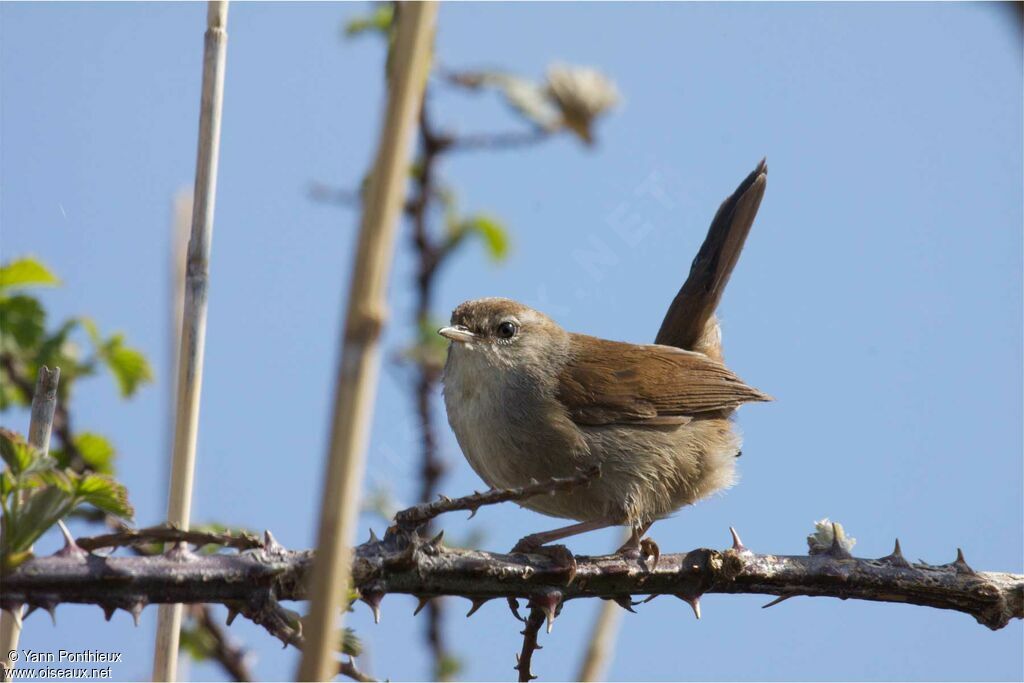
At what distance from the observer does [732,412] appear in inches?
→ 206

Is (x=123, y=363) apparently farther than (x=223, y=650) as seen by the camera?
Yes

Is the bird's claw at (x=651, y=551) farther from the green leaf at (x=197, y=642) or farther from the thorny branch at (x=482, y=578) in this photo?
the green leaf at (x=197, y=642)

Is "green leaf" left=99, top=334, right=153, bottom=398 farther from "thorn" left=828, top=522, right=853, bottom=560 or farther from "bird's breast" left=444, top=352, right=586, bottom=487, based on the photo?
"thorn" left=828, top=522, right=853, bottom=560

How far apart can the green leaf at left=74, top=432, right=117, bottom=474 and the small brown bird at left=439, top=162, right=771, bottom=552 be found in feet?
4.76

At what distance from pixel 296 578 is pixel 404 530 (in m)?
0.28

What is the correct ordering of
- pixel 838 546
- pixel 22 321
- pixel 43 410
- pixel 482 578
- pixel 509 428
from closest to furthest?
1. pixel 43 410
2. pixel 482 578
3. pixel 838 546
4. pixel 22 321
5. pixel 509 428

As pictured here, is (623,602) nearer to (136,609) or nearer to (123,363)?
(136,609)

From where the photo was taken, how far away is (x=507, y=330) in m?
4.90

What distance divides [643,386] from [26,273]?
2.57 metres

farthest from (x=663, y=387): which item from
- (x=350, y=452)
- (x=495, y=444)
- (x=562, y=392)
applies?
(x=350, y=452)

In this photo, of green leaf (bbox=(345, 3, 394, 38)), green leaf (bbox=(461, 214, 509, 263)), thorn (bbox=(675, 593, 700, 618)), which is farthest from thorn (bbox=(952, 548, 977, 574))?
green leaf (bbox=(345, 3, 394, 38))

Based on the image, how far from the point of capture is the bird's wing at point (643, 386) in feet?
15.0

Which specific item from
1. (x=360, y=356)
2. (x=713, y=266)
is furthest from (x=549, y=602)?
(x=713, y=266)

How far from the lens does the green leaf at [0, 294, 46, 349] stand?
346 centimetres
